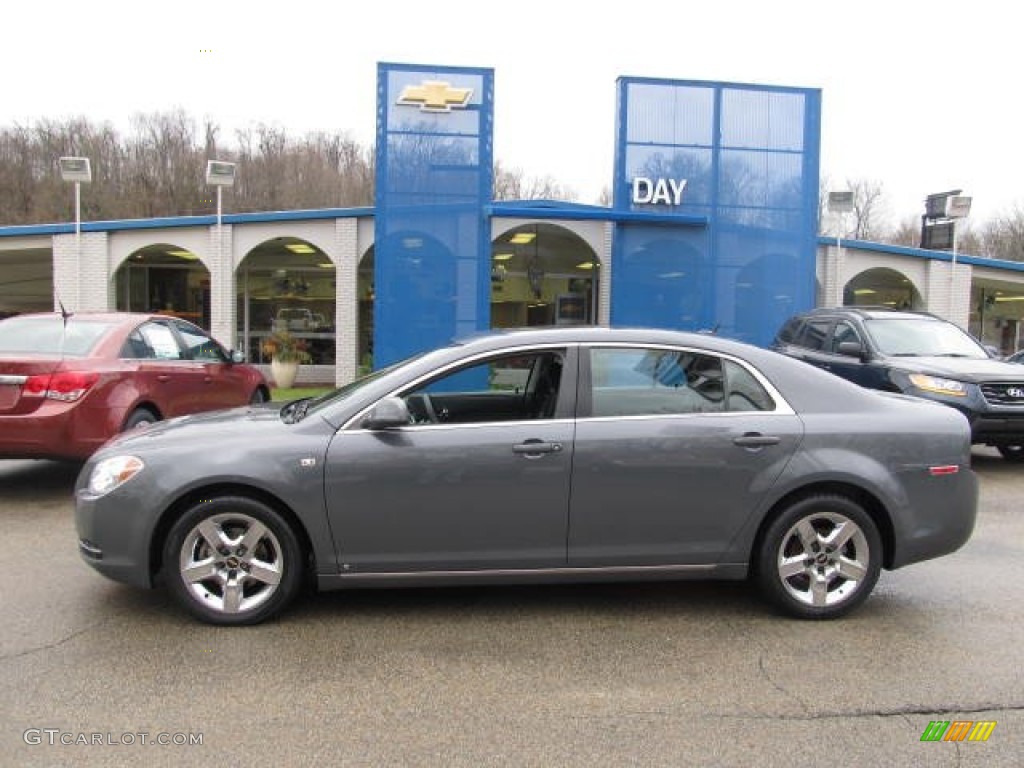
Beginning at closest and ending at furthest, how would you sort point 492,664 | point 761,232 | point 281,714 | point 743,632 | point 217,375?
point 281,714 → point 492,664 → point 743,632 → point 217,375 → point 761,232

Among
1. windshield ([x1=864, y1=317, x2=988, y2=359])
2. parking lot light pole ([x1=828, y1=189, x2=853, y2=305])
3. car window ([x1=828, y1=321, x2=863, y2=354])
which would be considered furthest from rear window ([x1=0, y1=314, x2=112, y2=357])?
parking lot light pole ([x1=828, y1=189, x2=853, y2=305])

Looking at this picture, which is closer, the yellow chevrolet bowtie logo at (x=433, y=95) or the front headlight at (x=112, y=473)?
the front headlight at (x=112, y=473)

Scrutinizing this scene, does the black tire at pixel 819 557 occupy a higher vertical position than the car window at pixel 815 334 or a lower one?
lower

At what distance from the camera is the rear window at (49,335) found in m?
6.86

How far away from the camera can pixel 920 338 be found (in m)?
9.77

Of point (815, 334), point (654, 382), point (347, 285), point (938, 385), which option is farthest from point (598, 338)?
point (347, 285)

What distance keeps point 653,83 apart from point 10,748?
14.0 metres

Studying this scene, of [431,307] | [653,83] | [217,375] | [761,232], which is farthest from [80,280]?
[761,232]

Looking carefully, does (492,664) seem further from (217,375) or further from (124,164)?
(124,164)

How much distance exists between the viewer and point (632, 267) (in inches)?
582

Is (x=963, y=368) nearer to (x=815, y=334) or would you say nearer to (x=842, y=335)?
(x=842, y=335)

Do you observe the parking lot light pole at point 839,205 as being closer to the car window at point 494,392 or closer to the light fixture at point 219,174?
the light fixture at point 219,174

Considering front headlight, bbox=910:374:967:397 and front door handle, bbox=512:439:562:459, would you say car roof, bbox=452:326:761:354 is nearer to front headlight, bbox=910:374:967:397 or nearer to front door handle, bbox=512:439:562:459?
front door handle, bbox=512:439:562:459

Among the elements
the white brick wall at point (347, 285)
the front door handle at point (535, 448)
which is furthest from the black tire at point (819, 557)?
the white brick wall at point (347, 285)
